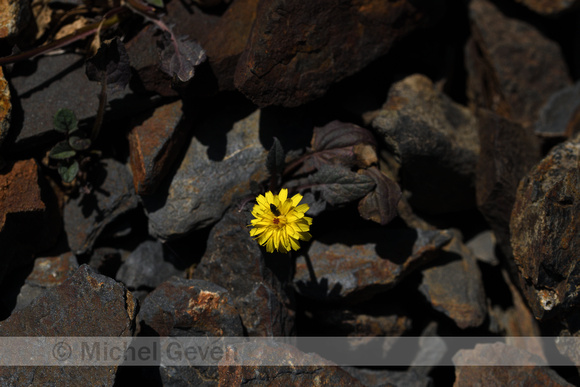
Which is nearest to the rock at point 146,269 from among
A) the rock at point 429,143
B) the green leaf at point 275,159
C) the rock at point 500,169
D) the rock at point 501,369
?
the green leaf at point 275,159

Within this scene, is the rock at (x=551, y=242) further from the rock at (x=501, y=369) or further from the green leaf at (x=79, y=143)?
the green leaf at (x=79, y=143)

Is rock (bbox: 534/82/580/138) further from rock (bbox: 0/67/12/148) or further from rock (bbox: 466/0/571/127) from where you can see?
rock (bbox: 0/67/12/148)

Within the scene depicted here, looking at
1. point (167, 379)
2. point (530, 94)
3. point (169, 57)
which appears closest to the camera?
point (167, 379)

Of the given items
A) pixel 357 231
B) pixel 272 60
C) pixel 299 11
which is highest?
pixel 299 11

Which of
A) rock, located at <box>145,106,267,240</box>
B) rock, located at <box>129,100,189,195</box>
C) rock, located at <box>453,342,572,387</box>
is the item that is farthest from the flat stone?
rock, located at <box>453,342,572,387</box>

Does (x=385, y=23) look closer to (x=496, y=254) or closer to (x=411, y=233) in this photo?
(x=411, y=233)

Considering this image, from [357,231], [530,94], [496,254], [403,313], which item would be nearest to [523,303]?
[496,254]

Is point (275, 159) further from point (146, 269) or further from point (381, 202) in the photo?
point (146, 269)
